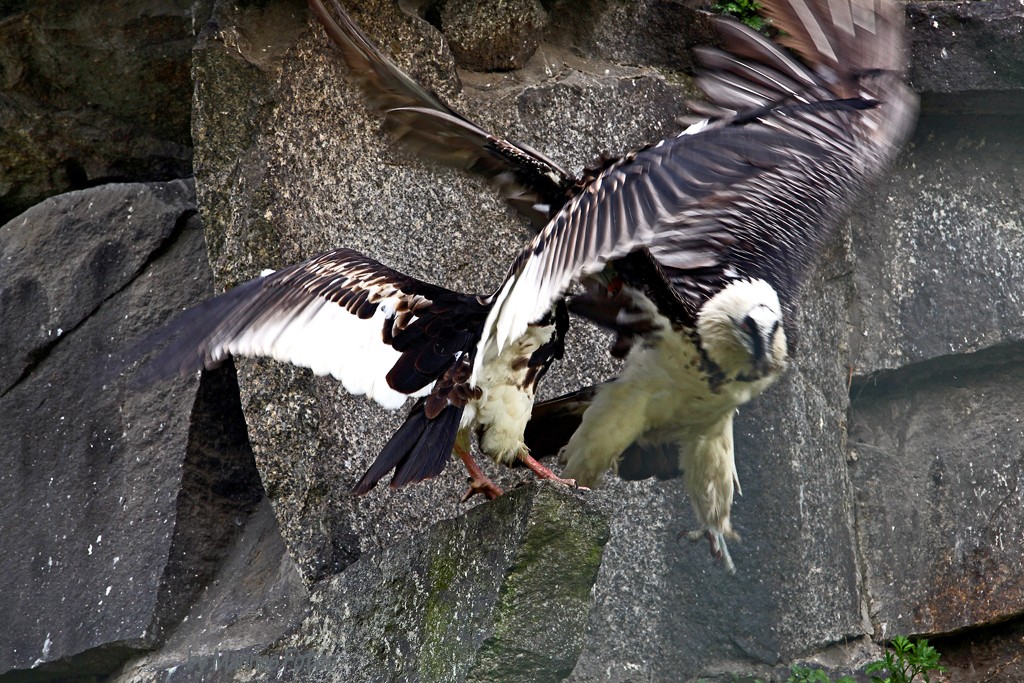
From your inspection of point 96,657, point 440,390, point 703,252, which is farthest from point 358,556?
point 703,252

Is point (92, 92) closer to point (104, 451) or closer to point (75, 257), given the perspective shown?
point (75, 257)

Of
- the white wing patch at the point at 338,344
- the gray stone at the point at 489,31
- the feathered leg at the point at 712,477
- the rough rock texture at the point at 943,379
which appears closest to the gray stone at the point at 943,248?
the rough rock texture at the point at 943,379

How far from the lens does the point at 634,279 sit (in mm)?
2768

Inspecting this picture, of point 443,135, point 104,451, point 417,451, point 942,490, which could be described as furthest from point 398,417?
point 942,490

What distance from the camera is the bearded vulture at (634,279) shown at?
2.40m

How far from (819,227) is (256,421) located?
1507 millimetres

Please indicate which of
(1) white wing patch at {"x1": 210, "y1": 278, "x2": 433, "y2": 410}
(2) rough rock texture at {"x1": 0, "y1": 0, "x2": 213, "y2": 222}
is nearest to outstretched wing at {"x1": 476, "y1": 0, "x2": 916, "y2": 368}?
(1) white wing patch at {"x1": 210, "y1": 278, "x2": 433, "y2": 410}

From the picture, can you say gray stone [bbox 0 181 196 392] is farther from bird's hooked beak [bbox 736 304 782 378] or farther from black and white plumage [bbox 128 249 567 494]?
bird's hooked beak [bbox 736 304 782 378]

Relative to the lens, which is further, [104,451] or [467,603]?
[104,451]

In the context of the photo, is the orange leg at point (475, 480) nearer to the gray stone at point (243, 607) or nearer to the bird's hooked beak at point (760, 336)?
the gray stone at point (243, 607)

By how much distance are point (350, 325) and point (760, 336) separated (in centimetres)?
92

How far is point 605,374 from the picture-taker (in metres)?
3.60

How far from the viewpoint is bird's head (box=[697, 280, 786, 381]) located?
9.04 ft

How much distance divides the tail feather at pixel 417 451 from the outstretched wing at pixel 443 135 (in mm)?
678
